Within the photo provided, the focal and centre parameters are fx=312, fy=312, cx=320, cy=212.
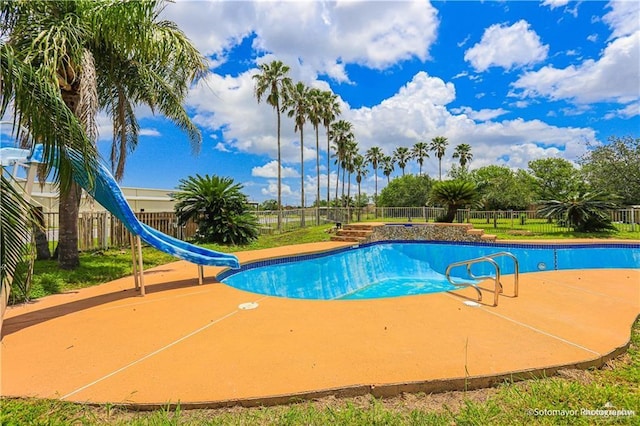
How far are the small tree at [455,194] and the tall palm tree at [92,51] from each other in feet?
48.5

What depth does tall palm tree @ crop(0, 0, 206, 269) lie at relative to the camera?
584cm

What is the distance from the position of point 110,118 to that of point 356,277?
842cm

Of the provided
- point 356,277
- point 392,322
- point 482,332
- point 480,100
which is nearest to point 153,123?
point 356,277

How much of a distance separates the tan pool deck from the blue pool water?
3.00 metres

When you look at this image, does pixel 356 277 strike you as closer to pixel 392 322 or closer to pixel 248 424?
pixel 392 322

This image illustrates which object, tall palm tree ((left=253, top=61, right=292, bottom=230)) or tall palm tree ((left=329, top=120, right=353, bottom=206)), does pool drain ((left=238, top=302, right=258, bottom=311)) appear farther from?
tall palm tree ((left=329, top=120, right=353, bottom=206))

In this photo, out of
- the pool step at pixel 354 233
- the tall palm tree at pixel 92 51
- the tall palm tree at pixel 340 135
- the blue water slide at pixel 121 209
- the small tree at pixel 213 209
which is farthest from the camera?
the tall palm tree at pixel 340 135

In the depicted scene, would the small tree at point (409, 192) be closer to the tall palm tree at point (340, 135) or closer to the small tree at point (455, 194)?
the tall palm tree at point (340, 135)

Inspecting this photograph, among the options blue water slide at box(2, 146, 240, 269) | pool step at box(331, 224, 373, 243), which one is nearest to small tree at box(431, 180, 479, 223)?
pool step at box(331, 224, 373, 243)

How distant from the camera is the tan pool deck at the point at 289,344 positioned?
251 centimetres

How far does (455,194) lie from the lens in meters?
17.9

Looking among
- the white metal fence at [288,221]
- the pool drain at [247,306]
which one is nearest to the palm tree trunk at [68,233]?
the white metal fence at [288,221]

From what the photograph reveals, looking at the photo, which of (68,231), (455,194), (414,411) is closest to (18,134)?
(414,411)

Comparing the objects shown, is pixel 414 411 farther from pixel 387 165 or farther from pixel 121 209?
pixel 387 165
